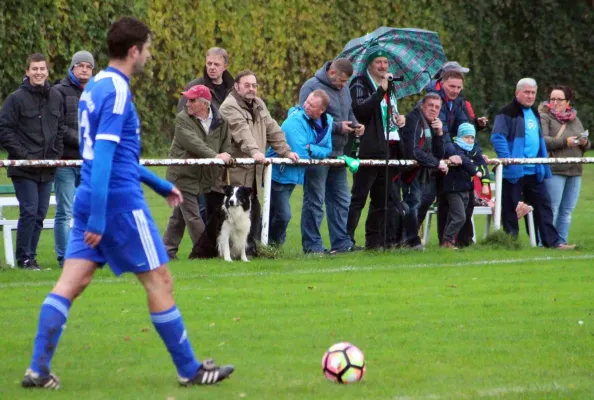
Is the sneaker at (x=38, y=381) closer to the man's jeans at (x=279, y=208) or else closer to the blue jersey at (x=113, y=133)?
the blue jersey at (x=113, y=133)

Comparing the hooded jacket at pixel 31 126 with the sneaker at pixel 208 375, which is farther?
the hooded jacket at pixel 31 126

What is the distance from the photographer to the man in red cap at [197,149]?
1352 cm

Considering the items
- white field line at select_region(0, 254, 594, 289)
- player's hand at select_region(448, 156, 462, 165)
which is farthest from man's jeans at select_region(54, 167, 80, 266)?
player's hand at select_region(448, 156, 462, 165)

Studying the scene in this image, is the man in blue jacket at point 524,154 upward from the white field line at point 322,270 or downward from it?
upward

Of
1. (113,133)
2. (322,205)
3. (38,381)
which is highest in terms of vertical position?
(113,133)

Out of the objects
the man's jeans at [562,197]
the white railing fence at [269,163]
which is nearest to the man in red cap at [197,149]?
the white railing fence at [269,163]

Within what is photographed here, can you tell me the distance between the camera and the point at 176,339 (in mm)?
6949

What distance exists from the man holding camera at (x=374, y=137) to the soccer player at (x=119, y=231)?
785 centimetres

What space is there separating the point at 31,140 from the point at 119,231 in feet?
21.0

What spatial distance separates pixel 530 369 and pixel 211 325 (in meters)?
Result: 2.74

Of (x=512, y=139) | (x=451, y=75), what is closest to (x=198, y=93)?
(x=451, y=75)

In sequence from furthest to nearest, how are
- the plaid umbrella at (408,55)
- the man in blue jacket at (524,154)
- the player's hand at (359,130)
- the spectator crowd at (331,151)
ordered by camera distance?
the man in blue jacket at (524,154) < the plaid umbrella at (408,55) < the player's hand at (359,130) < the spectator crowd at (331,151)

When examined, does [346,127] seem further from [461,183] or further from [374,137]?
[461,183]

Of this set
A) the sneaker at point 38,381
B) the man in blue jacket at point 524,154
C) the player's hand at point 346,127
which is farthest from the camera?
the man in blue jacket at point 524,154
